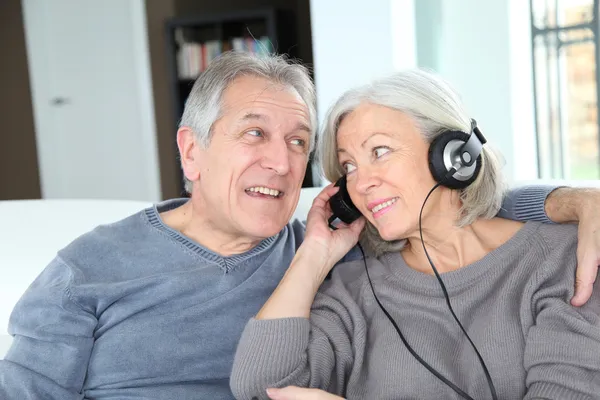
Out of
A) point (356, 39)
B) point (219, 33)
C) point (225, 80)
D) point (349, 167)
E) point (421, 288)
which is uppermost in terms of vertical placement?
point (219, 33)

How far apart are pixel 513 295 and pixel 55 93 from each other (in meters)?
5.16

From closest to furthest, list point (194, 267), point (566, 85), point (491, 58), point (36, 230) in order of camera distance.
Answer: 1. point (194, 267)
2. point (36, 230)
3. point (491, 58)
4. point (566, 85)

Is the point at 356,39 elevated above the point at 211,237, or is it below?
above

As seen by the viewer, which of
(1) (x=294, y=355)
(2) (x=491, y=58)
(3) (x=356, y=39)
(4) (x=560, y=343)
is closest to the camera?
(4) (x=560, y=343)

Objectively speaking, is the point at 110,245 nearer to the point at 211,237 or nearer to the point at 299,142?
the point at 211,237

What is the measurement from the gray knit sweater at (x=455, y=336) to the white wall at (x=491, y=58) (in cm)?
224

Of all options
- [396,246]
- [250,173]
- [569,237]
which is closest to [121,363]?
[250,173]

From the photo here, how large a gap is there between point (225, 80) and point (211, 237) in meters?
0.37

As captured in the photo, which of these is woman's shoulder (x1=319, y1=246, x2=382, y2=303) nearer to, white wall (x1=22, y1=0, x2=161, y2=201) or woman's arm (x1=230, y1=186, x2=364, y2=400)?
woman's arm (x1=230, y1=186, x2=364, y2=400)

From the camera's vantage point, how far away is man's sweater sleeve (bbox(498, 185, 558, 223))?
1592 mm

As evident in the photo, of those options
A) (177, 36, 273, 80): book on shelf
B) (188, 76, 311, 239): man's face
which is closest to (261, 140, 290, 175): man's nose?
(188, 76, 311, 239): man's face

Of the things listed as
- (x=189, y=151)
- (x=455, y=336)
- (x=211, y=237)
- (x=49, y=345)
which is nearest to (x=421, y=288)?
(x=455, y=336)

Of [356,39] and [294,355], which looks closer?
[294,355]

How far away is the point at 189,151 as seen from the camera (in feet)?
5.81
